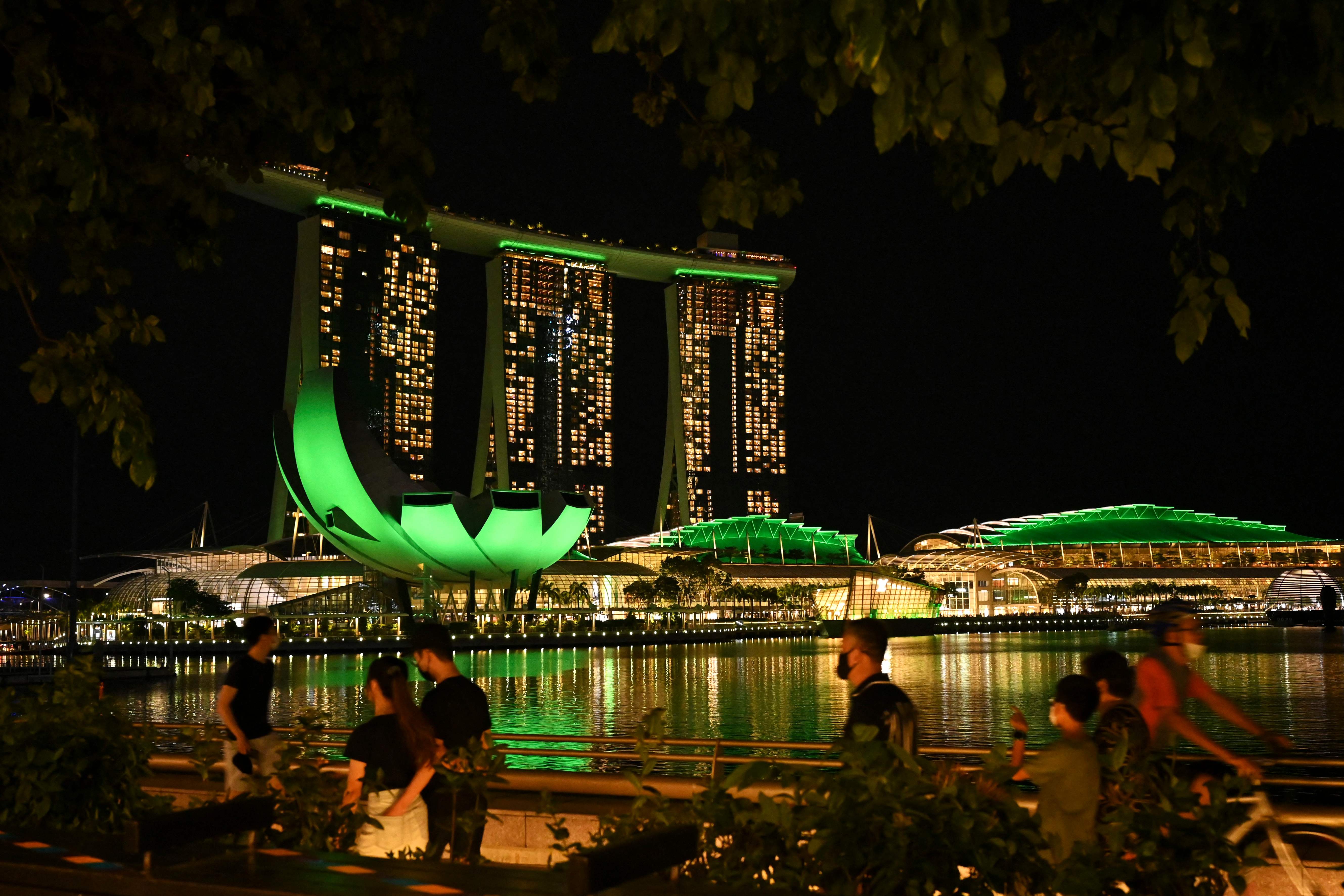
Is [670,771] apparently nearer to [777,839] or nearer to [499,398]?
[777,839]

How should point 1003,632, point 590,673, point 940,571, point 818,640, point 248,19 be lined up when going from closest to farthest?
1. point 248,19
2. point 590,673
3. point 818,640
4. point 1003,632
5. point 940,571

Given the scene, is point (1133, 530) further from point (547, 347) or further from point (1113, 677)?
point (1113, 677)

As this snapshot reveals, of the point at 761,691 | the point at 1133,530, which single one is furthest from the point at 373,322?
the point at 761,691

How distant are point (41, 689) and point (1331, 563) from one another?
4957 inches

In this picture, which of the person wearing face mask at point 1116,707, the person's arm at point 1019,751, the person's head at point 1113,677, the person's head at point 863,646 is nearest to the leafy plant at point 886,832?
the person's arm at point 1019,751

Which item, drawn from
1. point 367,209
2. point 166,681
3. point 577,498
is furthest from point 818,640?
point 367,209

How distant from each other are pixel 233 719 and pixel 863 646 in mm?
3388

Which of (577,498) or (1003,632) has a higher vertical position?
(577,498)

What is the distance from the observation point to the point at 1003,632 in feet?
300

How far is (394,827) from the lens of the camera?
520cm

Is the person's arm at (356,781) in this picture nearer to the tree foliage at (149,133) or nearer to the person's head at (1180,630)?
the tree foliage at (149,133)

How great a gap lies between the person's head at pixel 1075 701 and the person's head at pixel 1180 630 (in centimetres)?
138

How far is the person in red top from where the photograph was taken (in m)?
5.43

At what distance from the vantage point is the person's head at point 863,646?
511cm
